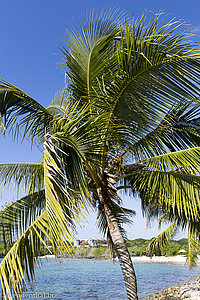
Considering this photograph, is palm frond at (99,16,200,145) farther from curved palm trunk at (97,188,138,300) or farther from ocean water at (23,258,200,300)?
ocean water at (23,258,200,300)

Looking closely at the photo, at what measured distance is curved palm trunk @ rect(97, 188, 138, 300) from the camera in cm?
455

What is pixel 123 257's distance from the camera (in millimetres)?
4699

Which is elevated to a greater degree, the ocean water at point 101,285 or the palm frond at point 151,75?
the palm frond at point 151,75

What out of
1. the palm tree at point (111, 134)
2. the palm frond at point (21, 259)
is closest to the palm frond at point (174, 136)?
the palm tree at point (111, 134)

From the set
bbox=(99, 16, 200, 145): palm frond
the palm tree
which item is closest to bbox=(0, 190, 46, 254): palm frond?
the palm tree

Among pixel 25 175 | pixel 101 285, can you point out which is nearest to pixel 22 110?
pixel 25 175

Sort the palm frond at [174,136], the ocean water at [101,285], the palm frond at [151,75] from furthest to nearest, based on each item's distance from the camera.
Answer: the ocean water at [101,285]
the palm frond at [174,136]
the palm frond at [151,75]

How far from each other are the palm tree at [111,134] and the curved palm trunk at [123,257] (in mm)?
17

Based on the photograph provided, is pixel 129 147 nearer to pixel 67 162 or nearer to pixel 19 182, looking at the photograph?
pixel 67 162

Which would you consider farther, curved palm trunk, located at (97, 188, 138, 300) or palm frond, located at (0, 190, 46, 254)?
curved palm trunk, located at (97, 188, 138, 300)

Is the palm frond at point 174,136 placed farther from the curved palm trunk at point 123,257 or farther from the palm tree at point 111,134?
the curved palm trunk at point 123,257

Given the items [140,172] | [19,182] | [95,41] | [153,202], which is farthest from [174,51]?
[19,182]

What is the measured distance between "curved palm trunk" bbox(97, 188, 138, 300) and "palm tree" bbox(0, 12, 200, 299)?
0.02 meters

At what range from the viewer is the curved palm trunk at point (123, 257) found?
14.9ft
